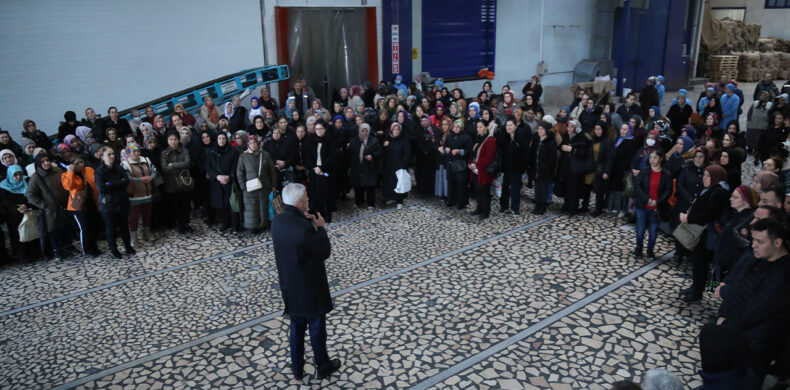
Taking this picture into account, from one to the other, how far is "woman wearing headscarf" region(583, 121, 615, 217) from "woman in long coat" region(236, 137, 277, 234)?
509 cm

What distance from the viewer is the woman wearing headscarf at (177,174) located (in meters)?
8.51

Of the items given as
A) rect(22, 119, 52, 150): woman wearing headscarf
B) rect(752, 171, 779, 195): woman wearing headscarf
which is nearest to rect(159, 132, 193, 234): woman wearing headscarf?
rect(22, 119, 52, 150): woman wearing headscarf

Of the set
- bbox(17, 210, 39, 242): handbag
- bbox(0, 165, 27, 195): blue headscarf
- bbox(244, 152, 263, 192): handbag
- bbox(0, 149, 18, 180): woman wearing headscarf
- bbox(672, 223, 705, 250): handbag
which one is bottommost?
bbox(17, 210, 39, 242): handbag

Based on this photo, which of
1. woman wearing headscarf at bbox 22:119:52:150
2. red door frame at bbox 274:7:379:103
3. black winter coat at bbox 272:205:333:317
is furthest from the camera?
red door frame at bbox 274:7:379:103

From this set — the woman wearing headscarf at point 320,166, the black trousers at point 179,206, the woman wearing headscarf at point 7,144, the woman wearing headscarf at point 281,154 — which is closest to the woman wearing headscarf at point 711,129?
the woman wearing headscarf at point 320,166

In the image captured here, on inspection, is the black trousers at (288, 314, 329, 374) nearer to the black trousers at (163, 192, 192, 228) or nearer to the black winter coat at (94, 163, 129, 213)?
the black winter coat at (94, 163, 129, 213)

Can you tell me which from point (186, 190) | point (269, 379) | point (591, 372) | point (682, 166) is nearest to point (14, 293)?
point (186, 190)

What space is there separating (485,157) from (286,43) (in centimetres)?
787

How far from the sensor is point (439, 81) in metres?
15.7

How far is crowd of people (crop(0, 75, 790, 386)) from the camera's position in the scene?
22.5 feet

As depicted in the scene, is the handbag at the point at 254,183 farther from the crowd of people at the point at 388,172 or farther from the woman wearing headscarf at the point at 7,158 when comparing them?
the woman wearing headscarf at the point at 7,158

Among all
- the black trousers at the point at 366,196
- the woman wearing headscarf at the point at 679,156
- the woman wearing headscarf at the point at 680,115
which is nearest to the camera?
the woman wearing headscarf at the point at 679,156

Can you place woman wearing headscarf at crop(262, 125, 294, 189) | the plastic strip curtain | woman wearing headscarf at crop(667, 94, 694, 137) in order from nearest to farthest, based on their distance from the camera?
woman wearing headscarf at crop(262, 125, 294, 189)
woman wearing headscarf at crop(667, 94, 694, 137)
the plastic strip curtain

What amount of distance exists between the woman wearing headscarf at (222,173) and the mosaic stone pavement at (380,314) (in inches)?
19.3
